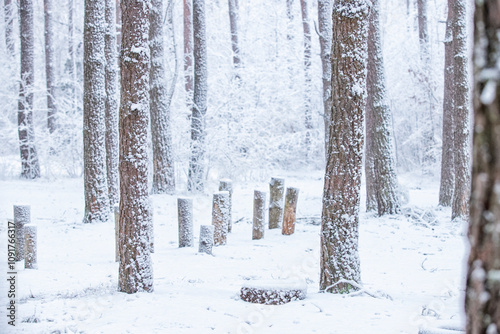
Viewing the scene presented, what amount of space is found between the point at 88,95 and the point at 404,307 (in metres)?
7.63

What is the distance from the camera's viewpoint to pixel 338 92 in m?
5.04

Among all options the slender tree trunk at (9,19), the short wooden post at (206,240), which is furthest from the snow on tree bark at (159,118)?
the slender tree trunk at (9,19)

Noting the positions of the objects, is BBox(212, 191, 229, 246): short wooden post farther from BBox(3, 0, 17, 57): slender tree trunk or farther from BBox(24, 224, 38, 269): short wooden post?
BBox(3, 0, 17, 57): slender tree trunk

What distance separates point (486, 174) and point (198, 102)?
13.7 metres

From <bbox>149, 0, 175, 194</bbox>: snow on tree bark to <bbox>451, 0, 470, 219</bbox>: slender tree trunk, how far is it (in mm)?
6917

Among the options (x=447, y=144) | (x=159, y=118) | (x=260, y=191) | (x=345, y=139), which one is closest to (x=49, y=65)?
(x=159, y=118)

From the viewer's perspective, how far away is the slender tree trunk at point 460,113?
395 inches

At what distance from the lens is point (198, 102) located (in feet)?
48.1

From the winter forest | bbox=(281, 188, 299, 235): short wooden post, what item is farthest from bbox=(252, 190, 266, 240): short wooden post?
bbox=(281, 188, 299, 235): short wooden post

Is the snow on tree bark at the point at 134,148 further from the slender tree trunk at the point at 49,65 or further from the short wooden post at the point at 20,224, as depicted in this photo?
the slender tree trunk at the point at 49,65

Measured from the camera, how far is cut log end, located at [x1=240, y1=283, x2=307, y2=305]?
15.8 ft

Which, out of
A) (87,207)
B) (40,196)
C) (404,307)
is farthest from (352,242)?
(40,196)

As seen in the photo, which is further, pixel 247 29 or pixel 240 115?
pixel 247 29

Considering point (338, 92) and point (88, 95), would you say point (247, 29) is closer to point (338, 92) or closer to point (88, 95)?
point (88, 95)
